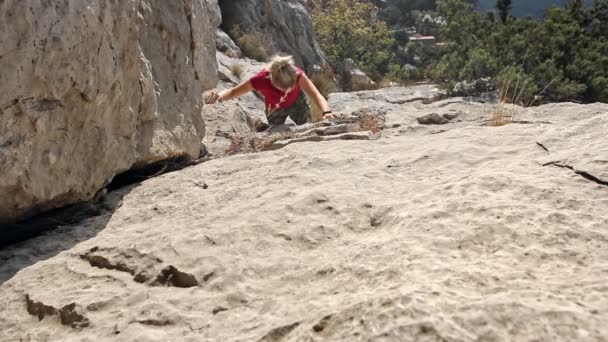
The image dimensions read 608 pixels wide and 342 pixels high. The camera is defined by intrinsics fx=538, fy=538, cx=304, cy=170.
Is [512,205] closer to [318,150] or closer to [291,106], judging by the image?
[318,150]

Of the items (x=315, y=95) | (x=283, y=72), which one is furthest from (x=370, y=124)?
(x=283, y=72)

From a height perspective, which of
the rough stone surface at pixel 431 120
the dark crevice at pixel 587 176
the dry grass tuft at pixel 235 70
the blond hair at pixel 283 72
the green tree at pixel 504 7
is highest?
the green tree at pixel 504 7

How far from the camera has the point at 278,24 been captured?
581 inches

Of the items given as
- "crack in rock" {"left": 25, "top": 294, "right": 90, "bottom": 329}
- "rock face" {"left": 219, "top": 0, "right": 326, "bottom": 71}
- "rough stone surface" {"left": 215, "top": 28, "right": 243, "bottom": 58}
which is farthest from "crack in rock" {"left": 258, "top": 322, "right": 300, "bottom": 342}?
"rock face" {"left": 219, "top": 0, "right": 326, "bottom": 71}

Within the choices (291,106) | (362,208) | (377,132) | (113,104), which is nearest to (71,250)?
(113,104)

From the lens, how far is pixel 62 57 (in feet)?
6.61

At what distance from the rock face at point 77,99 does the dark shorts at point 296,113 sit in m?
2.98

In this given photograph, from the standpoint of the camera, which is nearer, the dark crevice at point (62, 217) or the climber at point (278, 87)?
the dark crevice at point (62, 217)

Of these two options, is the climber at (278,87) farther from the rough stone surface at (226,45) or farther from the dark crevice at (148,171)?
Result: the rough stone surface at (226,45)

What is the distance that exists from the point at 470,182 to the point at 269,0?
1352 cm

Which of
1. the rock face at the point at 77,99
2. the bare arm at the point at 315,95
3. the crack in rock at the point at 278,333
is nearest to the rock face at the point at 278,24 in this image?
the bare arm at the point at 315,95

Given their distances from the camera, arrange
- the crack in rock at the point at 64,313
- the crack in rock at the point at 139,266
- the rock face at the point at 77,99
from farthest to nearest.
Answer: the rock face at the point at 77,99
the crack in rock at the point at 139,266
the crack in rock at the point at 64,313

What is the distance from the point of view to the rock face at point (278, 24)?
13.3 meters

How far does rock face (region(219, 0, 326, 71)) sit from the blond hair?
769 cm
